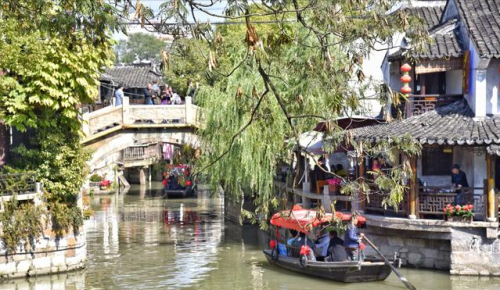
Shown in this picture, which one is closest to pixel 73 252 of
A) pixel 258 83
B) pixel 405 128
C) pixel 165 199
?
pixel 258 83

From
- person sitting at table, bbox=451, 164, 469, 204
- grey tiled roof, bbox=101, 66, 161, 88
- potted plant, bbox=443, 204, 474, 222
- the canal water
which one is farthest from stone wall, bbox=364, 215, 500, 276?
grey tiled roof, bbox=101, 66, 161, 88

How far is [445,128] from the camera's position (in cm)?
2208

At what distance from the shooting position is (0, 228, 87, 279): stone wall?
71.6 feet

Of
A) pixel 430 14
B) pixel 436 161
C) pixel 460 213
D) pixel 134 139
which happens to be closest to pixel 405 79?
pixel 436 161

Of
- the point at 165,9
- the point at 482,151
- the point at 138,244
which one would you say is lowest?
the point at 138,244

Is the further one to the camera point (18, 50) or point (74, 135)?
point (74, 135)

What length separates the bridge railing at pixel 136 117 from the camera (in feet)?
101

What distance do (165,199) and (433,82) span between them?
20870 millimetres

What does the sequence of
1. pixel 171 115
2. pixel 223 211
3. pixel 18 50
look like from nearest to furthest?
pixel 18 50 < pixel 171 115 < pixel 223 211

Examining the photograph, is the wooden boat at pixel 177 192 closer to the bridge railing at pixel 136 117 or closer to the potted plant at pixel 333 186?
the bridge railing at pixel 136 117

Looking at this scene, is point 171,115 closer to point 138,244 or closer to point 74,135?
point 138,244

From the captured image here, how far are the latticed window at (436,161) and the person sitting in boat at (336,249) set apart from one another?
3.89 metres

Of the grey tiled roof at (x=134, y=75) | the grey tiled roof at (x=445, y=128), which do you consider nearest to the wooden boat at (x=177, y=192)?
the grey tiled roof at (x=134, y=75)

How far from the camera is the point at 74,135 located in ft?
77.0
